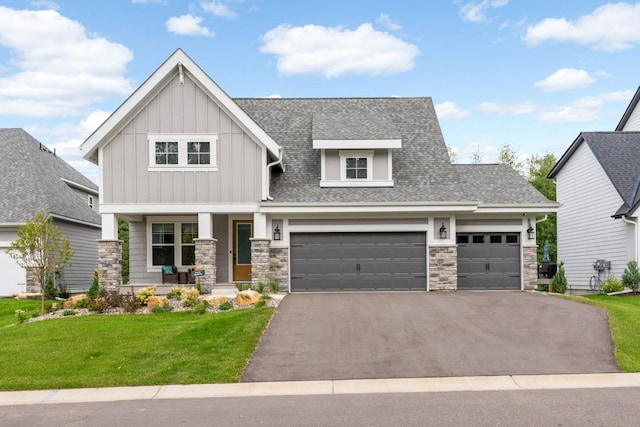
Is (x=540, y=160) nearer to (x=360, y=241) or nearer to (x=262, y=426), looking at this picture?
(x=360, y=241)

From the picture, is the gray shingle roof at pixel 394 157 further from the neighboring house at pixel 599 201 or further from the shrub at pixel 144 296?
the shrub at pixel 144 296

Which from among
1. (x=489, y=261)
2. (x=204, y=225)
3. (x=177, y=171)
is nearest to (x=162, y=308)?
(x=204, y=225)

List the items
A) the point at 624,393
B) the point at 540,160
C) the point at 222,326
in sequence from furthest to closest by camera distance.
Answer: the point at 540,160 < the point at 222,326 < the point at 624,393

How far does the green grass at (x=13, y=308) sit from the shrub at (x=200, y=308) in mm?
4222

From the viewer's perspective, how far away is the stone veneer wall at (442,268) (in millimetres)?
19688

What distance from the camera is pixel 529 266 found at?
20406 millimetres

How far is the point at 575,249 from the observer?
87.6 ft

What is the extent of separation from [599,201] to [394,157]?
29.6 ft

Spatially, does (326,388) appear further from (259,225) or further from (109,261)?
(109,261)

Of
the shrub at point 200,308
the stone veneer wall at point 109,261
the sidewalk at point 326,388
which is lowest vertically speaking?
the sidewalk at point 326,388

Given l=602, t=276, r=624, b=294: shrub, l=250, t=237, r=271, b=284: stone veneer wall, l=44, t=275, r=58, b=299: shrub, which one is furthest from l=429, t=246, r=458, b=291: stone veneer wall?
l=44, t=275, r=58, b=299: shrub

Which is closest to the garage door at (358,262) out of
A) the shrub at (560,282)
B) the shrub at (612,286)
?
the shrub at (560,282)

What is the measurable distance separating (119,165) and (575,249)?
18.9 m

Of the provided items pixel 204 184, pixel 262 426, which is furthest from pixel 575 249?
pixel 262 426
